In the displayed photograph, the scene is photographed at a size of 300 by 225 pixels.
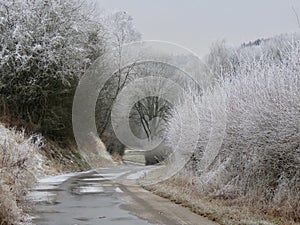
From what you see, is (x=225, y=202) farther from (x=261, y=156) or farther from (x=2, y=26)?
(x=2, y=26)

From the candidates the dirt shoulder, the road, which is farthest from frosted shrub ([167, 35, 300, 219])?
the road

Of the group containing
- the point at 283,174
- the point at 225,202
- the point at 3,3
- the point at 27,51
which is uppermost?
the point at 3,3

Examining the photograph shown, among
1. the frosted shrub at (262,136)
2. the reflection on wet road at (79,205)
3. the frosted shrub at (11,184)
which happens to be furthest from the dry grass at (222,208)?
the frosted shrub at (11,184)

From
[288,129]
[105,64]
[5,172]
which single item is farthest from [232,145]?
[105,64]

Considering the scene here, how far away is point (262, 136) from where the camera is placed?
1126 centimetres

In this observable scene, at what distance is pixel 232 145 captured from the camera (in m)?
13.4

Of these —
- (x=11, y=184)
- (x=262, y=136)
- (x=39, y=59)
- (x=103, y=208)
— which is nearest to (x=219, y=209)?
(x=262, y=136)

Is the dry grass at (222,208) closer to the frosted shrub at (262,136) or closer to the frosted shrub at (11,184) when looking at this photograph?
the frosted shrub at (262,136)

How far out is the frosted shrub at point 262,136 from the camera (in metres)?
10.3

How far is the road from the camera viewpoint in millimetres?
9403

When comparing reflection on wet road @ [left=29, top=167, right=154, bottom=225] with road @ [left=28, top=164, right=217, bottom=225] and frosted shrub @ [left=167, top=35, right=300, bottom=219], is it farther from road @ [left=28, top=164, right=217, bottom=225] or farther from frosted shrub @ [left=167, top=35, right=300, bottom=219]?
frosted shrub @ [left=167, top=35, right=300, bottom=219]

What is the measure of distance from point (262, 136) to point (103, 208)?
13.4ft

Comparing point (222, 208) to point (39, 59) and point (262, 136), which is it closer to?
point (262, 136)

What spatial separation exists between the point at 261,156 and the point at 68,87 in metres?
16.6
